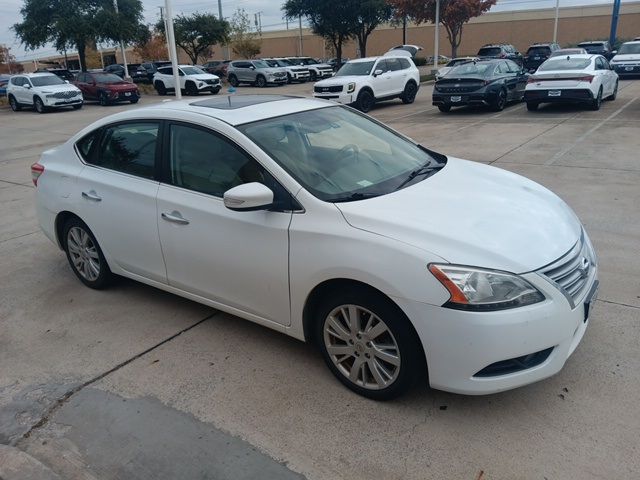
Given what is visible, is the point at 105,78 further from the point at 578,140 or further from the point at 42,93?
the point at 578,140

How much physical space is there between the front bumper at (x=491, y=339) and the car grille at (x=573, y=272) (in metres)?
0.07

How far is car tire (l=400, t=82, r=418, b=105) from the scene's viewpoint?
2053 centimetres

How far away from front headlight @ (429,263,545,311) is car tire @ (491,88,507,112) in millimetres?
14591

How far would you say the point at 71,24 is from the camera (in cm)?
3444

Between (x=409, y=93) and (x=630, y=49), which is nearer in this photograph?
(x=409, y=93)

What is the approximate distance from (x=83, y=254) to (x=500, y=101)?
14.3m

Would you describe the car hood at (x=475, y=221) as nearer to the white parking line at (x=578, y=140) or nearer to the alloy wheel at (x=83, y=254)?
the alloy wheel at (x=83, y=254)

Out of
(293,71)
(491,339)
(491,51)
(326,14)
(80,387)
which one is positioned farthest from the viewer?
(326,14)

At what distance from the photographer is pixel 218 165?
371 cm

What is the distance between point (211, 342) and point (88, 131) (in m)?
2.23

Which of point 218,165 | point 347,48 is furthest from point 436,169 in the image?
point 347,48

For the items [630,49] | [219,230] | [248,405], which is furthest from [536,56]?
[248,405]

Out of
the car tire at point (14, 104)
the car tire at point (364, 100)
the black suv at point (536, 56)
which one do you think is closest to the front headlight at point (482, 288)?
the car tire at point (364, 100)

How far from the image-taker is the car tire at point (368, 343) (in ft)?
9.55
